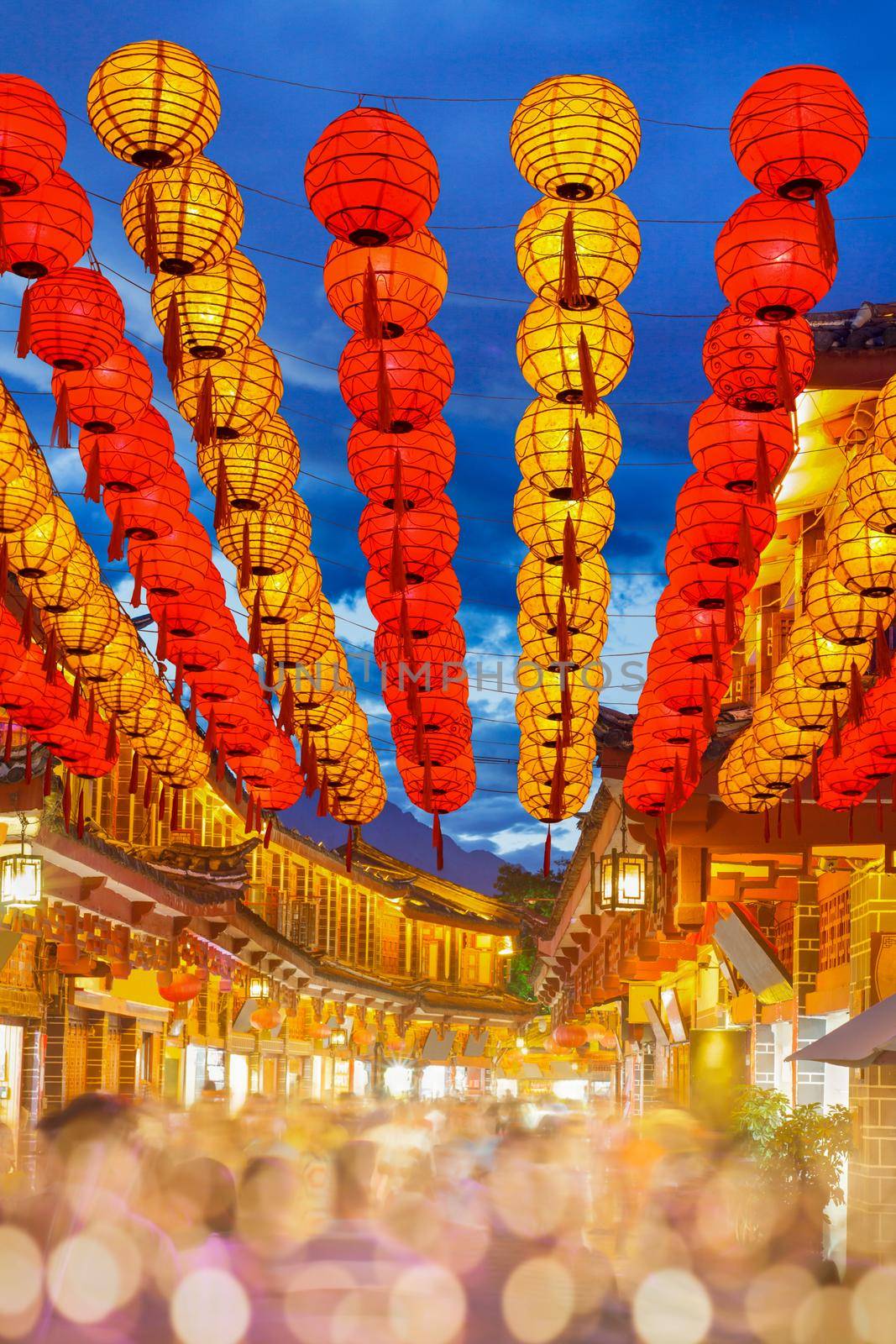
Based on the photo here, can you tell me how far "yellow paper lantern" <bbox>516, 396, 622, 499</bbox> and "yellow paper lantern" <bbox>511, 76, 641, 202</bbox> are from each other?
199cm

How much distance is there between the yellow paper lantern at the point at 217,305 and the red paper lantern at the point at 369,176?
5.09 feet

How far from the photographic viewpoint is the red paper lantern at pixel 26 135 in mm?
6770

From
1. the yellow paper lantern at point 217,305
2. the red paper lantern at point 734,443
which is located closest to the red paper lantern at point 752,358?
the red paper lantern at point 734,443

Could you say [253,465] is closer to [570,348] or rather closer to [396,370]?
[396,370]

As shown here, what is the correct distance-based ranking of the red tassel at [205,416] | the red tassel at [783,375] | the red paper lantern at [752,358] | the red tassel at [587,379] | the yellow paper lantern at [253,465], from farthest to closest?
the yellow paper lantern at [253,465] → the red tassel at [205,416] → the red paper lantern at [752,358] → the red tassel at [587,379] → the red tassel at [783,375]

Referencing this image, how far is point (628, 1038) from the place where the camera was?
1335 inches

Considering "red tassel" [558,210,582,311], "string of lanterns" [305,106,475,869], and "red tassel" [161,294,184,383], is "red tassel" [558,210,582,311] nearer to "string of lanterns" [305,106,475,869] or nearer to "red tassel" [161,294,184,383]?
"string of lanterns" [305,106,475,869]

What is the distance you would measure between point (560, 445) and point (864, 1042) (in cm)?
416

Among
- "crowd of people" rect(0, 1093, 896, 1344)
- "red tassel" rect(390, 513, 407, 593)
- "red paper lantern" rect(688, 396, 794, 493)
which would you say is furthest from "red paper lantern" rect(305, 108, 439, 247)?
"crowd of people" rect(0, 1093, 896, 1344)

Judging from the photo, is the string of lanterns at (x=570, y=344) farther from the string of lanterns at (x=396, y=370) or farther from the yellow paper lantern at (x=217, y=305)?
the yellow paper lantern at (x=217, y=305)

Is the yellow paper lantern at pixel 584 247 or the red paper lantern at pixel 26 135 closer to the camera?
the red paper lantern at pixel 26 135

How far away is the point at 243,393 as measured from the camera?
938 cm

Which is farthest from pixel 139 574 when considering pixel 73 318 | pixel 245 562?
pixel 73 318

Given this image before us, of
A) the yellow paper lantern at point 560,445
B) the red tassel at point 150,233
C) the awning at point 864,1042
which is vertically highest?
the red tassel at point 150,233
